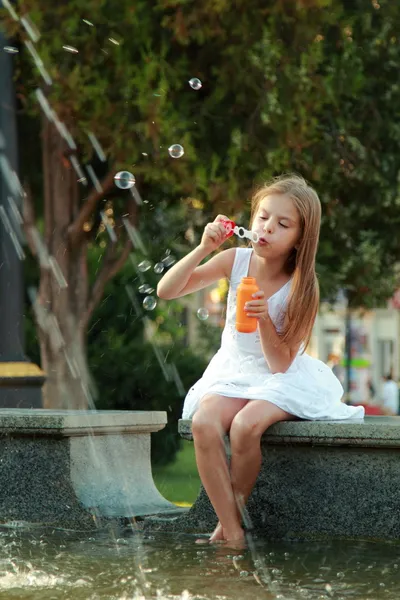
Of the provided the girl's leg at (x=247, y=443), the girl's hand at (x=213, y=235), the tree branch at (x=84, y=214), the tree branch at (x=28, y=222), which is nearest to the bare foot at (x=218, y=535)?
the girl's leg at (x=247, y=443)

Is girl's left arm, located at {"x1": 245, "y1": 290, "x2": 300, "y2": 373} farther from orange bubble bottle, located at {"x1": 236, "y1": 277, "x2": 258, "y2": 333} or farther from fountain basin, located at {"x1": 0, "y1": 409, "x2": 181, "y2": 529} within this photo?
fountain basin, located at {"x1": 0, "y1": 409, "x2": 181, "y2": 529}

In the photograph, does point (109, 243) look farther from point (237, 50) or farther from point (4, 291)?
point (4, 291)

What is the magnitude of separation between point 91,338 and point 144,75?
3.10 m

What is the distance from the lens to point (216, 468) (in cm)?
466

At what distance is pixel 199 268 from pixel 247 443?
79 cm

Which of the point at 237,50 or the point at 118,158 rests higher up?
the point at 237,50

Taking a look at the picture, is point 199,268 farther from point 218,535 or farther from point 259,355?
point 218,535

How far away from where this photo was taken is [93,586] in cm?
370

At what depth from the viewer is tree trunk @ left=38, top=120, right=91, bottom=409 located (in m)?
11.9

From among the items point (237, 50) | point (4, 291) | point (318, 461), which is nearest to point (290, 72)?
point (237, 50)

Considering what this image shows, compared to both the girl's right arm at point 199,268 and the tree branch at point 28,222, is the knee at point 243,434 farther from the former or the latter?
the tree branch at point 28,222

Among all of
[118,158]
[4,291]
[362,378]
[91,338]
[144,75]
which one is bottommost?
[362,378]

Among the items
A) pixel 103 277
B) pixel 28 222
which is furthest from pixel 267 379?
pixel 28 222

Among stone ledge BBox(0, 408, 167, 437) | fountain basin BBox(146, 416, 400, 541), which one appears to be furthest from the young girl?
stone ledge BBox(0, 408, 167, 437)
